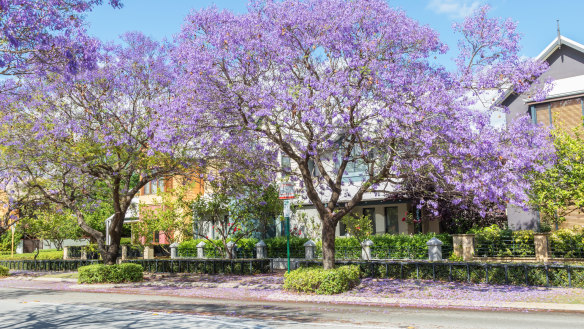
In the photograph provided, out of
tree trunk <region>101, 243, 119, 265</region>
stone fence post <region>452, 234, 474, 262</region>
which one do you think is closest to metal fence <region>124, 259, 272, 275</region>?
tree trunk <region>101, 243, 119, 265</region>

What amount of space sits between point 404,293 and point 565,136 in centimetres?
1003

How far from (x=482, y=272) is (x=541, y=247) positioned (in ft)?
15.1

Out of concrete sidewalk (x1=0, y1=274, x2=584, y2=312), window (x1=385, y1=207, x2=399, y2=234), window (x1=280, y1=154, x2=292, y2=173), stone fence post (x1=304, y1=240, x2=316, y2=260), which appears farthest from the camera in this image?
window (x1=385, y1=207, x2=399, y2=234)

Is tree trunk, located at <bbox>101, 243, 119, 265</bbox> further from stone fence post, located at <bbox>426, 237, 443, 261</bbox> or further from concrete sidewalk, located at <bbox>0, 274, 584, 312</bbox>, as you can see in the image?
stone fence post, located at <bbox>426, 237, 443, 261</bbox>

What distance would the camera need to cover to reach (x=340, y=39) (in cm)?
1545

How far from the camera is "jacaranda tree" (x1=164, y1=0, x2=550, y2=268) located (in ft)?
48.5

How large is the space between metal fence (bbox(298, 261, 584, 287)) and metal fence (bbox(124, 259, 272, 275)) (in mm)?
5524

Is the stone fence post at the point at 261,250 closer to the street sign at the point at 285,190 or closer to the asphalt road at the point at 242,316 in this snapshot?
the street sign at the point at 285,190

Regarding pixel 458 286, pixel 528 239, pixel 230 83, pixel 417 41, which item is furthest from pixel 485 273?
pixel 230 83

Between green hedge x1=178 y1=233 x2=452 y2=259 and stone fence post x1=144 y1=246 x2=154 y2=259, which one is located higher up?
green hedge x1=178 y1=233 x2=452 y2=259

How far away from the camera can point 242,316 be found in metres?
12.4

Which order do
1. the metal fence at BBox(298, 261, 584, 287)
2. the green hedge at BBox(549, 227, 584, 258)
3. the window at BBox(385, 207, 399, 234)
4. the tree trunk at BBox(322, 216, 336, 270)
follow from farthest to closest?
the window at BBox(385, 207, 399, 234)
the green hedge at BBox(549, 227, 584, 258)
the tree trunk at BBox(322, 216, 336, 270)
the metal fence at BBox(298, 261, 584, 287)

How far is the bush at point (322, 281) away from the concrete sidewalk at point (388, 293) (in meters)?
0.30

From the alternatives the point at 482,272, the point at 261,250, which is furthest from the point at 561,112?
the point at 261,250
